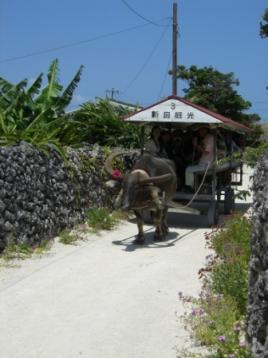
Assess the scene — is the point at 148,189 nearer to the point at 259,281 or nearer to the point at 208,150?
the point at 208,150

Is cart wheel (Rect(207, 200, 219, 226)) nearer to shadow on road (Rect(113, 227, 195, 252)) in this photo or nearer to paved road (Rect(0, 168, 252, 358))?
shadow on road (Rect(113, 227, 195, 252))

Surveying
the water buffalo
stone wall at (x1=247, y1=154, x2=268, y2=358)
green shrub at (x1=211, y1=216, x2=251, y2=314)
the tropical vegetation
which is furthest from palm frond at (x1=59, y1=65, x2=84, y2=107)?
stone wall at (x1=247, y1=154, x2=268, y2=358)

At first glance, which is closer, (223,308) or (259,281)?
(259,281)

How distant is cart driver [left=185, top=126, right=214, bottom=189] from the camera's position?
12.3 metres

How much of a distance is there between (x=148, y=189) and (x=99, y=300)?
3590mm

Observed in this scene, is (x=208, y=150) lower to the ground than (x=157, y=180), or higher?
higher

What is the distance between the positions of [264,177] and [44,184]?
6.27 metres

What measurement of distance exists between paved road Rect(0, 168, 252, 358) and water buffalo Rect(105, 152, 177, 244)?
48 cm

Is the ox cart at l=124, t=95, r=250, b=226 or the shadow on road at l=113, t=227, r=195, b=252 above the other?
the ox cart at l=124, t=95, r=250, b=226

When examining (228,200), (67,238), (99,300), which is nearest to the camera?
(99,300)

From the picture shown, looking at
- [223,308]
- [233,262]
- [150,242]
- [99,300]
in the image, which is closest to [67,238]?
[150,242]

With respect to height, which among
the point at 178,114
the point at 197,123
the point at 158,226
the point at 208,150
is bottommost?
the point at 158,226

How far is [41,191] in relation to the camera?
32.3 ft

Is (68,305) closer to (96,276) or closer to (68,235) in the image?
(96,276)
